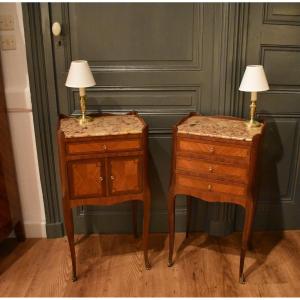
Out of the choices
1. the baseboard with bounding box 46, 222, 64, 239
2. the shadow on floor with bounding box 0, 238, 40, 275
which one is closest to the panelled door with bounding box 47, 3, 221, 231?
the baseboard with bounding box 46, 222, 64, 239

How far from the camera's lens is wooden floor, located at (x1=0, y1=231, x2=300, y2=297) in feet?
6.79

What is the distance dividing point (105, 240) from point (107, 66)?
1127 mm

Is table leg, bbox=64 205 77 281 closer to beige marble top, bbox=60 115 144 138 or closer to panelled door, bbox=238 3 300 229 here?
beige marble top, bbox=60 115 144 138

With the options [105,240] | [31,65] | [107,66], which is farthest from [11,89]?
[105,240]

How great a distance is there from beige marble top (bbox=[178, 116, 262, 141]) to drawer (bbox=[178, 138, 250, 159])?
1.9 inches

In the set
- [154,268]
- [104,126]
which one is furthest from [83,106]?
[154,268]

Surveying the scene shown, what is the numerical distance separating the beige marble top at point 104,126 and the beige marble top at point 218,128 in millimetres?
255

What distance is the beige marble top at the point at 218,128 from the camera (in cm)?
192

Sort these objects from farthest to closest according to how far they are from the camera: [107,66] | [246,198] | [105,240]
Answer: [105,240] → [107,66] → [246,198]

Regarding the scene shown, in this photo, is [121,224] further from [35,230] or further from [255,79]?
[255,79]

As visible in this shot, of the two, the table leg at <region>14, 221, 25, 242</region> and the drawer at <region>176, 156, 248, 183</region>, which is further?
the table leg at <region>14, 221, 25, 242</region>

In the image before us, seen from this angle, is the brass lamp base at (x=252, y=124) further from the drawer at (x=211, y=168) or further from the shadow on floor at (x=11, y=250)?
the shadow on floor at (x=11, y=250)

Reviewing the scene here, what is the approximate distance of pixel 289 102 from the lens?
235cm

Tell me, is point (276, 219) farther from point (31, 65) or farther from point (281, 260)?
point (31, 65)
